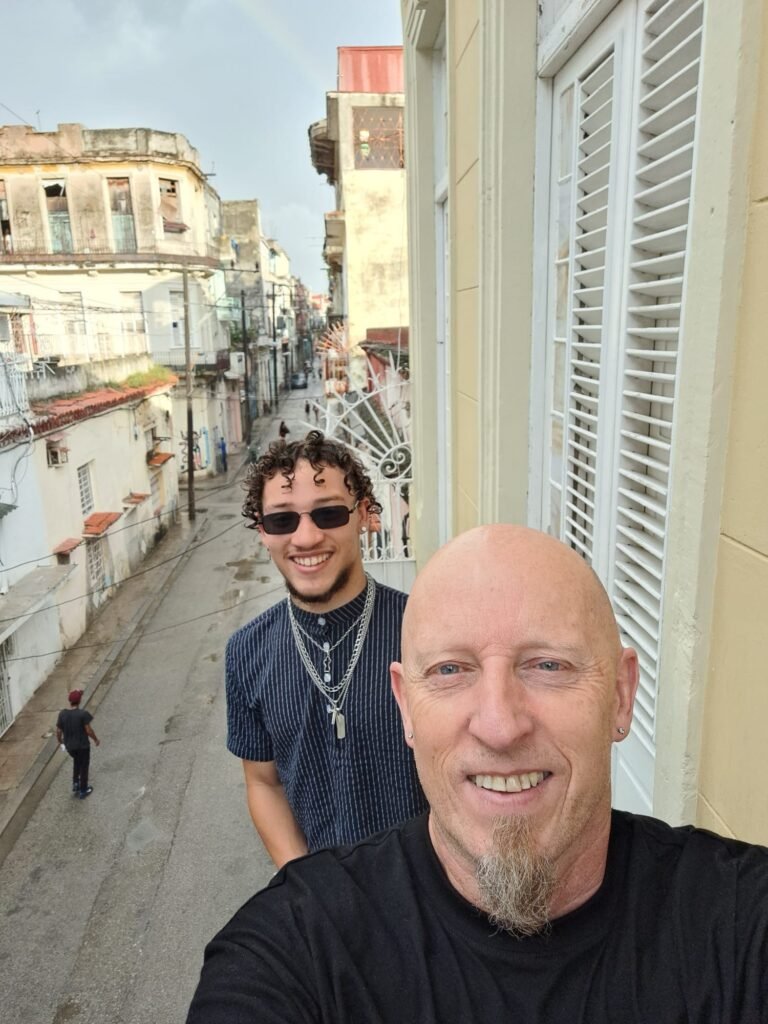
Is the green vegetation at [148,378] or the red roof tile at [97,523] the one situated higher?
the green vegetation at [148,378]

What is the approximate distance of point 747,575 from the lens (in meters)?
1.35

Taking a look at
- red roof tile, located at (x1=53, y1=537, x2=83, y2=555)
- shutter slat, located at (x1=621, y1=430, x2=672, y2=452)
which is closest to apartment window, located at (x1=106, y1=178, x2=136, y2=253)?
red roof tile, located at (x1=53, y1=537, x2=83, y2=555)

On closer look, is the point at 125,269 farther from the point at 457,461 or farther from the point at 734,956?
the point at 734,956

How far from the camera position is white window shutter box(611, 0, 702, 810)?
178 centimetres

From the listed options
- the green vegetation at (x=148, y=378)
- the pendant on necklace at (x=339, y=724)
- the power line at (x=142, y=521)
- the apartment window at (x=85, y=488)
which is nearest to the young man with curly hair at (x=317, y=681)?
the pendant on necklace at (x=339, y=724)

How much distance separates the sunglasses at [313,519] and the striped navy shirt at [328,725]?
0.86 feet

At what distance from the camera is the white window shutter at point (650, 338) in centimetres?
178

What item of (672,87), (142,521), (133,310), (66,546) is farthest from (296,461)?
(133,310)

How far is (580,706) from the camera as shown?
44.0 inches

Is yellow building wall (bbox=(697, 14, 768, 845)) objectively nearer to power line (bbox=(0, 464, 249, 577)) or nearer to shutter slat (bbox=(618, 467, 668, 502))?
shutter slat (bbox=(618, 467, 668, 502))

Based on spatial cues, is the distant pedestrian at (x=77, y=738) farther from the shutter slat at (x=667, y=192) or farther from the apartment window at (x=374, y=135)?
the apartment window at (x=374, y=135)

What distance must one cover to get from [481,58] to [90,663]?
41.9 feet

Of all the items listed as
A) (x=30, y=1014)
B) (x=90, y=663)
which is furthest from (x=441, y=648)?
(x=90, y=663)

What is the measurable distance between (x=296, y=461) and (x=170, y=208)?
29563 millimetres
